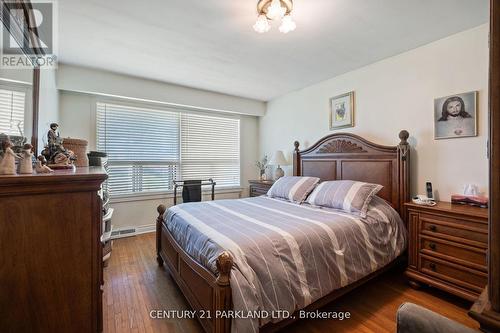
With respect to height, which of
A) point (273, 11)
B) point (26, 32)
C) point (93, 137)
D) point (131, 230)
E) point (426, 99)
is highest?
point (273, 11)

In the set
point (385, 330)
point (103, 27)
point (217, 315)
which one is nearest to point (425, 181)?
point (385, 330)

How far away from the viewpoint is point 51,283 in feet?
3.46

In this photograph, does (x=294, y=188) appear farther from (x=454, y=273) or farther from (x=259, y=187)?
(x=454, y=273)

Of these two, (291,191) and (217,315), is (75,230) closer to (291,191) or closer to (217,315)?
(217,315)

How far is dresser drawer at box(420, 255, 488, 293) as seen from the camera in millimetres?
1804

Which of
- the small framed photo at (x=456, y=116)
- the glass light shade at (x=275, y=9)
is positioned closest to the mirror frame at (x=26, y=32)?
the glass light shade at (x=275, y=9)

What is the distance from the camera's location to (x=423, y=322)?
2.47ft

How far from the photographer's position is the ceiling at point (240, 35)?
184cm

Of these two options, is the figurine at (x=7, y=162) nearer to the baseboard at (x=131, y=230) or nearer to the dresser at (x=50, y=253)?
the dresser at (x=50, y=253)

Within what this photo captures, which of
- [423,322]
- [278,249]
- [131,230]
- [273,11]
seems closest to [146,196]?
[131,230]

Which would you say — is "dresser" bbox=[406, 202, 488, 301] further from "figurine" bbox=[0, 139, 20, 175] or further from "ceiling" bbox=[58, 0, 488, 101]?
"figurine" bbox=[0, 139, 20, 175]

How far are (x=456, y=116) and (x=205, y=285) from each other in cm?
276

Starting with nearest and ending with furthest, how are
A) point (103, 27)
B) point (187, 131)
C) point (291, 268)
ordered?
point (291, 268)
point (103, 27)
point (187, 131)

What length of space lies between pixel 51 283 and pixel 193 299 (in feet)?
2.99
